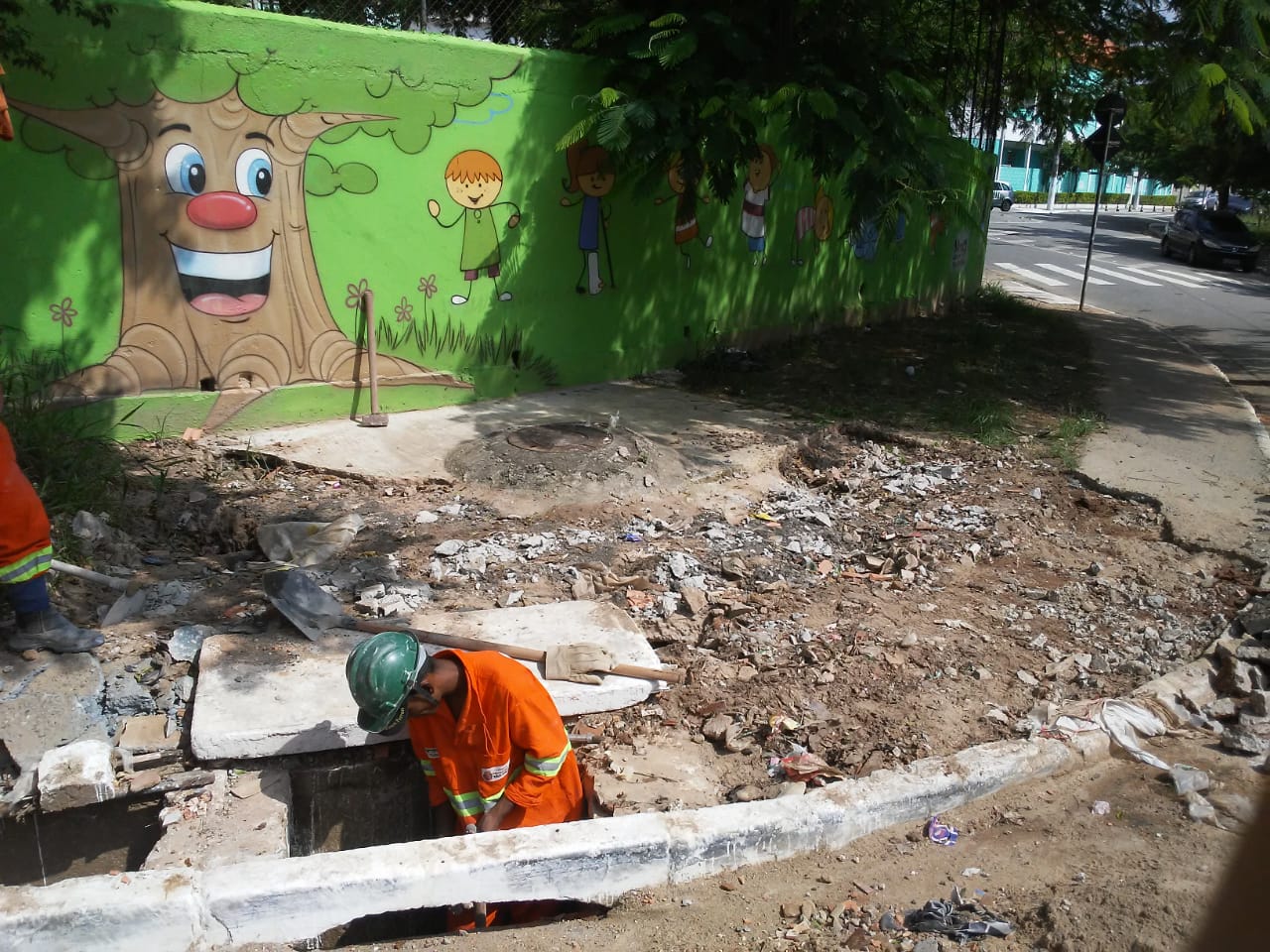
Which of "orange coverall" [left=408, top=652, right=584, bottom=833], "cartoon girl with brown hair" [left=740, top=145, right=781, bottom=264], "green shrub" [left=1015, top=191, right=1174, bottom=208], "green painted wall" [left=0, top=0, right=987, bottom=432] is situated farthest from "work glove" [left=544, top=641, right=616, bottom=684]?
"green shrub" [left=1015, top=191, right=1174, bottom=208]

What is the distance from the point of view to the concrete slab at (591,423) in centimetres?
641

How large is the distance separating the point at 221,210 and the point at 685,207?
401cm

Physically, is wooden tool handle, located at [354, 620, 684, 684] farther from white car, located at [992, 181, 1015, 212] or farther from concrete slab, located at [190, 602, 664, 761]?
white car, located at [992, 181, 1015, 212]

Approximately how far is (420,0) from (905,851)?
6907 millimetres

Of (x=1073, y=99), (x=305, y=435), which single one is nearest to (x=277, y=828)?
(x=305, y=435)

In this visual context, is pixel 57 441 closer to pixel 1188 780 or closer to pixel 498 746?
pixel 498 746

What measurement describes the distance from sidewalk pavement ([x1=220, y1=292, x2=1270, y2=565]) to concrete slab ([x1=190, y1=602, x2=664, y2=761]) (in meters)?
1.53

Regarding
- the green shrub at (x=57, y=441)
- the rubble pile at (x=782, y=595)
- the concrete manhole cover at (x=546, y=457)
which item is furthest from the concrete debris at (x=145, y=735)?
the concrete manhole cover at (x=546, y=457)

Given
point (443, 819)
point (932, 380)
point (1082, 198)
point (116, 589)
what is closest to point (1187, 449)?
point (932, 380)

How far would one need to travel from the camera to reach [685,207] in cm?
888

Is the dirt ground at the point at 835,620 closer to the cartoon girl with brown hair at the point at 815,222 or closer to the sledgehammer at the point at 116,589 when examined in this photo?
the sledgehammer at the point at 116,589

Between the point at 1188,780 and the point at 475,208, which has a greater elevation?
the point at 475,208

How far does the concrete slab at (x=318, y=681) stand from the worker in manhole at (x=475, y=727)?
17.1 inches

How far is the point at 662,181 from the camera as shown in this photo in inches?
349
